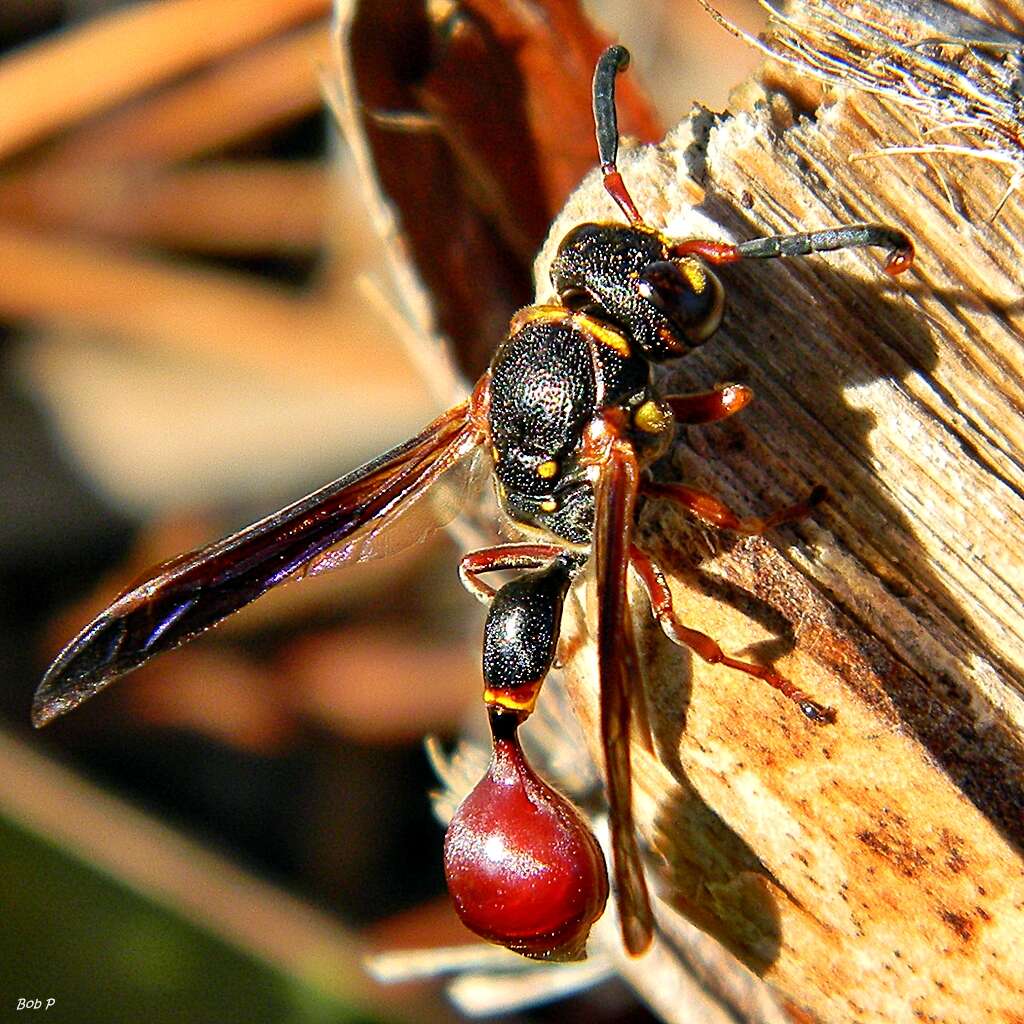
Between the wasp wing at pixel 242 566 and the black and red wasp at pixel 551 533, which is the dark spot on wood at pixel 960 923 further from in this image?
the wasp wing at pixel 242 566

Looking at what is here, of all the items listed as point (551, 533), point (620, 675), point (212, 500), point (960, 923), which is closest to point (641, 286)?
point (551, 533)

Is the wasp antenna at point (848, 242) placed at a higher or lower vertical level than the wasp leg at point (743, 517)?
higher

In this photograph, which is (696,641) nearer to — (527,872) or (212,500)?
(527,872)

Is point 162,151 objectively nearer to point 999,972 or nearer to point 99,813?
point 99,813

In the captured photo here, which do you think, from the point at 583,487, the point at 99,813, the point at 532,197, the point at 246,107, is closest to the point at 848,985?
the point at 583,487

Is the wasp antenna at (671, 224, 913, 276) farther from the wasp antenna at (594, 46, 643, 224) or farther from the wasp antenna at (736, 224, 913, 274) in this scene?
the wasp antenna at (594, 46, 643, 224)

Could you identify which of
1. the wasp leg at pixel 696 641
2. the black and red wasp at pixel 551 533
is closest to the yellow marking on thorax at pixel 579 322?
the black and red wasp at pixel 551 533
